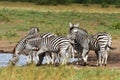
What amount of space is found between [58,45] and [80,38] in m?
1.09

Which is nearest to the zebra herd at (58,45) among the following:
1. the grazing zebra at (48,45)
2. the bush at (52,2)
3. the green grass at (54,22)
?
the grazing zebra at (48,45)

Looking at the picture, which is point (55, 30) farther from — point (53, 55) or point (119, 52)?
point (53, 55)

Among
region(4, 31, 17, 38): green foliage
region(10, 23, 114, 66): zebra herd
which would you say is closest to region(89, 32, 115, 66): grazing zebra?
region(10, 23, 114, 66): zebra herd

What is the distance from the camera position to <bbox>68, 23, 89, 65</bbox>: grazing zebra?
16.2m

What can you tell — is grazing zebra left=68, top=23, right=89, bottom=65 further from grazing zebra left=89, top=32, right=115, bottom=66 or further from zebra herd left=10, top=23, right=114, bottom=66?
grazing zebra left=89, top=32, right=115, bottom=66

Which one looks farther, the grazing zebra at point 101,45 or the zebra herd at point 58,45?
the grazing zebra at point 101,45

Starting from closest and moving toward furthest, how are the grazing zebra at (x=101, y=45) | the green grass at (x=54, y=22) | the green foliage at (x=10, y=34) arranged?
the grazing zebra at (x=101, y=45) < the green foliage at (x=10, y=34) < the green grass at (x=54, y=22)

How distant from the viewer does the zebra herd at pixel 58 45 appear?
15.6 meters

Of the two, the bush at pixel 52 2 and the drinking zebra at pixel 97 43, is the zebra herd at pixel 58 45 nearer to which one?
the drinking zebra at pixel 97 43

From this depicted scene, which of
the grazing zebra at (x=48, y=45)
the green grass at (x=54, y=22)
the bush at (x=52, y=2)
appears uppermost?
the grazing zebra at (x=48, y=45)

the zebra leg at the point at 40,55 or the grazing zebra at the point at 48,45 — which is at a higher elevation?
the grazing zebra at the point at 48,45

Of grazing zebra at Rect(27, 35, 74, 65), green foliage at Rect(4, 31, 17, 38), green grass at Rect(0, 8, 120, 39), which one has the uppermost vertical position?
grazing zebra at Rect(27, 35, 74, 65)

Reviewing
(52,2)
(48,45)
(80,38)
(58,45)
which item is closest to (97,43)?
(80,38)

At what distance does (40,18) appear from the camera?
102 feet
